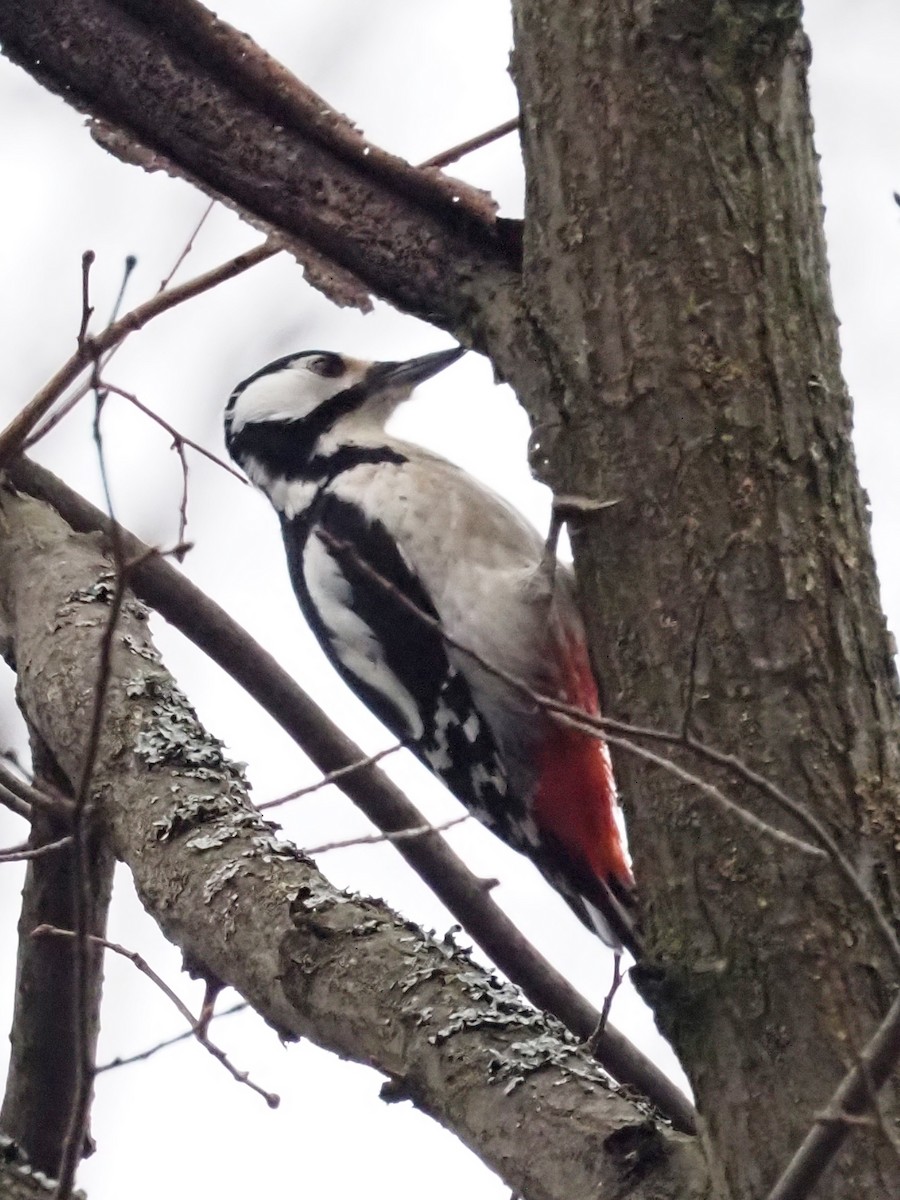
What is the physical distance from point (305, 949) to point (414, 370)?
1818 mm

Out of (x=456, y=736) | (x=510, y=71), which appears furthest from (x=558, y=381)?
(x=456, y=736)

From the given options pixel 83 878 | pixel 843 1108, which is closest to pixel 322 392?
pixel 83 878

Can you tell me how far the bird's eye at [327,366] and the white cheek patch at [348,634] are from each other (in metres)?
0.52

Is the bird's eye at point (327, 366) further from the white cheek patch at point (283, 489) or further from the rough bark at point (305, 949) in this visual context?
the rough bark at point (305, 949)

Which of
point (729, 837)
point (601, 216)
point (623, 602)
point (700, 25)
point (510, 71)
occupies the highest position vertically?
point (510, 71)

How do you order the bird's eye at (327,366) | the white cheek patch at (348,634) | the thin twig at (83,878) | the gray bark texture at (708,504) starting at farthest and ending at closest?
the bird's eye at (327,366)
the white cheek patch at (348,634)
the thin twig at (83,878)
the gray bark texture at (708,504)

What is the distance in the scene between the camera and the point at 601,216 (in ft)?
6.33

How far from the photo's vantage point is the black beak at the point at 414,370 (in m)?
3.51

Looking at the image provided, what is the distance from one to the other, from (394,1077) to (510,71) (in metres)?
1.32

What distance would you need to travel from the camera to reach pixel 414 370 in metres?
3.51

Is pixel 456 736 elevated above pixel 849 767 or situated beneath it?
elevated above

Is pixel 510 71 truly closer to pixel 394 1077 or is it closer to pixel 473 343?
pixel 473 343

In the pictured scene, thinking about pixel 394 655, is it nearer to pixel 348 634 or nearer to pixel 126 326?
pixel 348 634

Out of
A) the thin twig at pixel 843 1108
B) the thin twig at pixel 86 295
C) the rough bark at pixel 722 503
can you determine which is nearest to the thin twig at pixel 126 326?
the thin twig at pixel 86 295
